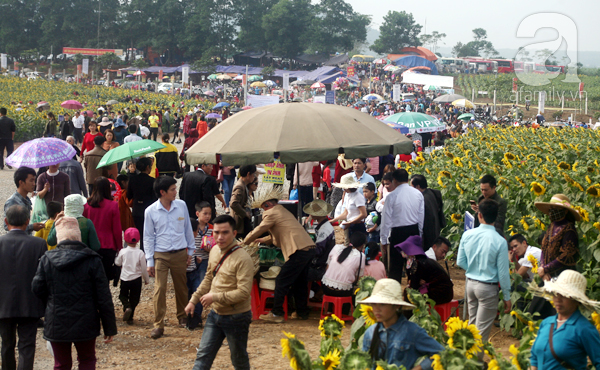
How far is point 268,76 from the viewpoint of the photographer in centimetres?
7588

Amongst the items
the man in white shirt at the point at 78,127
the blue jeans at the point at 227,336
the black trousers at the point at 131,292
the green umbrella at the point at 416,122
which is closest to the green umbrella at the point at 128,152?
the black trousers at the point at 131,292

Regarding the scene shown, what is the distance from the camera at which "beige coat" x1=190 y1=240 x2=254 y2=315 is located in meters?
4.59

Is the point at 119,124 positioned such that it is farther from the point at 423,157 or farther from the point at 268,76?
the point at 268,76

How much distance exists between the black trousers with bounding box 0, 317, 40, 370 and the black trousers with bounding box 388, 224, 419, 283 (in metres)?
3.88

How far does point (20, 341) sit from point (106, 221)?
6.08 feet

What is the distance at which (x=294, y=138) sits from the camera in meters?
6.18

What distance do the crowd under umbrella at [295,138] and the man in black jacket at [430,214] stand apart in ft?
3.82

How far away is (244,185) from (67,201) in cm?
253

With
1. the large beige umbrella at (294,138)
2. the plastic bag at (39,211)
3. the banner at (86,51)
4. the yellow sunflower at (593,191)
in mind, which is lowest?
the plastic bag at (39,211)

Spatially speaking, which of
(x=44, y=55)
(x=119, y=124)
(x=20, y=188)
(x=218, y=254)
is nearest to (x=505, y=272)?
(x=218, y=254)

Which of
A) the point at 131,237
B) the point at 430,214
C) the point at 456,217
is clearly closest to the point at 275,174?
the point at 456,217

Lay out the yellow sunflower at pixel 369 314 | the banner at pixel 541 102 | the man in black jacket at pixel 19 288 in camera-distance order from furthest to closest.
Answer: the banner at pixel 541 102 → the man in black jacket at pixel 19 288 → the yellow sunflower at pixel 369 314

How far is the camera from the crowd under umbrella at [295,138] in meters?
6.04

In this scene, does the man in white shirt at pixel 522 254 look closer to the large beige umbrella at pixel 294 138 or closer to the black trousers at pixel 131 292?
the large beige umbrella at pixel 294 138
